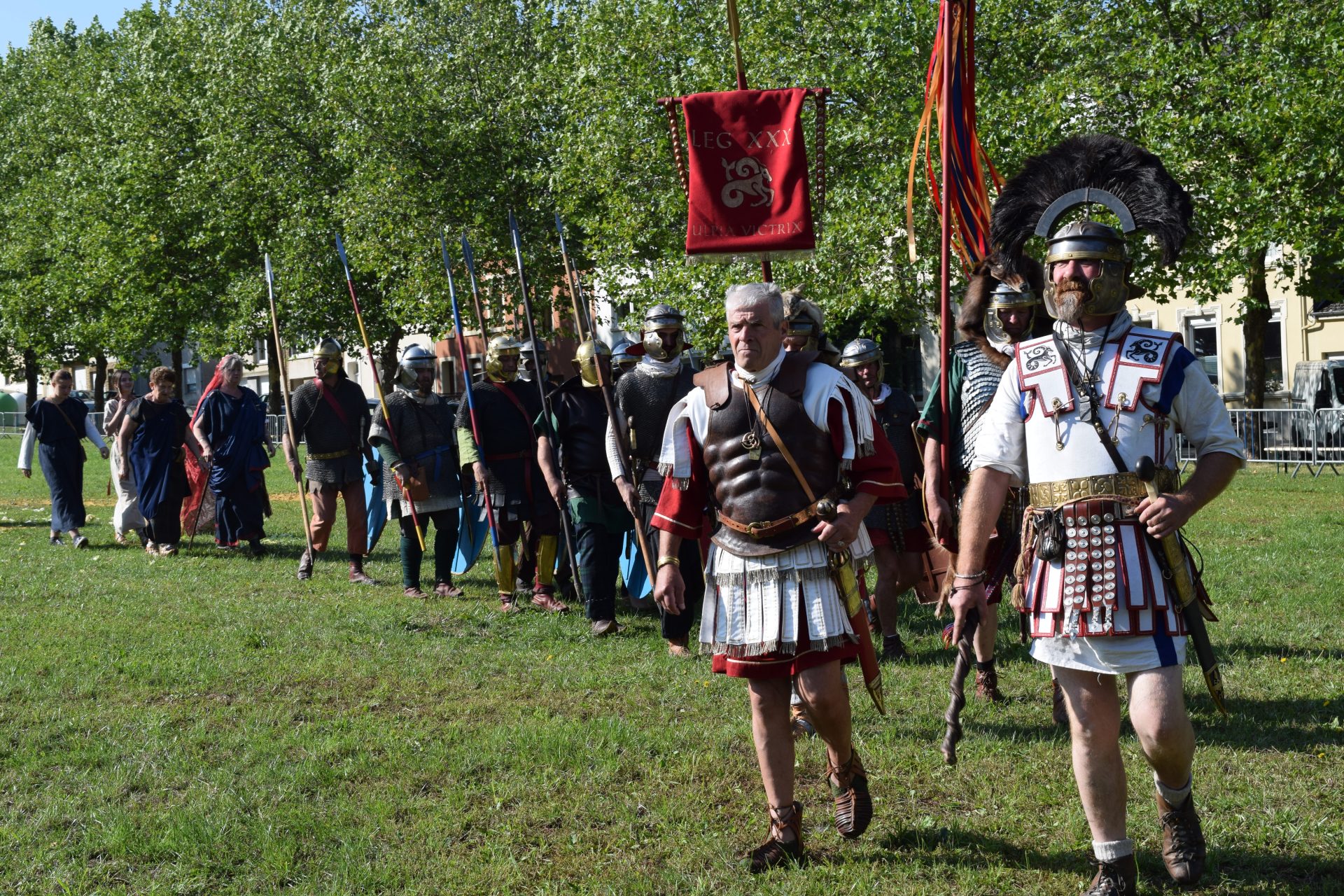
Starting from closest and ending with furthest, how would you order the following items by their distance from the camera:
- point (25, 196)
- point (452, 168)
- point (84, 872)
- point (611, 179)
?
point (84, 872) → point (611, 179) → point (452, 168) → point (25, 196)

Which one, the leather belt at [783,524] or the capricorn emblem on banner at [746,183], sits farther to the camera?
the capricorn emblem on banner at [746,183]

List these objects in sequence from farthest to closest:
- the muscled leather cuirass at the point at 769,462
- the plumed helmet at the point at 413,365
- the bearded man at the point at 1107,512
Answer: the plumed helmet at the point at 413,365 → the muscled leather cuirass at the point at 769,462 → the bearded man at the point at 1107,512

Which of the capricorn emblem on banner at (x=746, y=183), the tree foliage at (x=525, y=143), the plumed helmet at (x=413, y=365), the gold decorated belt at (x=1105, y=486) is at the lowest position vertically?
the gold decorated belt at (x=1105, y=486)

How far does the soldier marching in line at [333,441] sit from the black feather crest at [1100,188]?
7.25 metres

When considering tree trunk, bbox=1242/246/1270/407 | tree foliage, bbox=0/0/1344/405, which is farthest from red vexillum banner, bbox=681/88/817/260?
tree trunk, bbox=1242/246/1270/407

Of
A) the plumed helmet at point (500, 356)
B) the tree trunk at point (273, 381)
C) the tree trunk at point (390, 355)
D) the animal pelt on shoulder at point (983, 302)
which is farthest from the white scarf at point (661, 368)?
the tree trunk at point (273, 381)

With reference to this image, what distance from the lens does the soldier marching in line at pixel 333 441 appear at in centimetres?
1072

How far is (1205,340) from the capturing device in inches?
1310

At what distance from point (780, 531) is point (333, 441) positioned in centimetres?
706

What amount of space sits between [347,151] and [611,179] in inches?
288

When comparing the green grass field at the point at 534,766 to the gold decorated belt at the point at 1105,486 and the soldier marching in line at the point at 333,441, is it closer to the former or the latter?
the gold decorated belt at the point at 1105,486

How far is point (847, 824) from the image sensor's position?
14.7 ft

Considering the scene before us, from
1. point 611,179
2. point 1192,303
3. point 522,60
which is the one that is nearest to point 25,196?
point 522,60

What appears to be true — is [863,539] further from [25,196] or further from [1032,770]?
[25,196]
